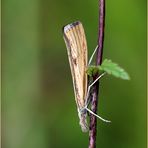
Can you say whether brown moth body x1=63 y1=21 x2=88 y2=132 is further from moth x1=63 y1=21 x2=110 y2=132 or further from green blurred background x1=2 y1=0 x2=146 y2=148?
green blurred background x1=2 y1=0 x2=146 y2=148

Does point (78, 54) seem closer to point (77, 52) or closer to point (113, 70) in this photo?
point (77, 52)

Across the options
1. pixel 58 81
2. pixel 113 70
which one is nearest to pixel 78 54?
pixel 113 70

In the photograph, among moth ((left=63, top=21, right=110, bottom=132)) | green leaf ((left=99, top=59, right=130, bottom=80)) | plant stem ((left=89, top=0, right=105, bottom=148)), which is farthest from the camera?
moth ((left=63, top=21, right=110, bottom=132))

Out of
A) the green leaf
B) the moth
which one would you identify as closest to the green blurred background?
the moth

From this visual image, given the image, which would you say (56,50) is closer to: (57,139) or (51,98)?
(51,98)


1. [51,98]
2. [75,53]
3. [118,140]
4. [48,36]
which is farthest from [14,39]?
[75,53]

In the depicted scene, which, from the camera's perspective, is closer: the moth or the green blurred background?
the moth

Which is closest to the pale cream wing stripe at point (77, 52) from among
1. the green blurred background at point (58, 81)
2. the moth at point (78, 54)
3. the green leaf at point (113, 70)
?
the moth at point (78, 54)
